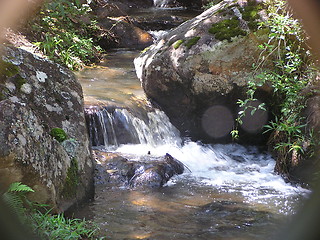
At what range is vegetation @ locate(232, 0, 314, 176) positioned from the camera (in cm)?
566

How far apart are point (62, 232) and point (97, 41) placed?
10307mm

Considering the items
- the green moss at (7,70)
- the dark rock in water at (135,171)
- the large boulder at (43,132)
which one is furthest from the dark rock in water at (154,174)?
the green moss at (7,70)

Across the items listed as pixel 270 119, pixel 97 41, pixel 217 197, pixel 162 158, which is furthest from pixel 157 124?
pixel 97 41

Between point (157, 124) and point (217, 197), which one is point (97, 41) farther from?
point (217, 197)

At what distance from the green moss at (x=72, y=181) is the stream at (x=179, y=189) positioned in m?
0.23

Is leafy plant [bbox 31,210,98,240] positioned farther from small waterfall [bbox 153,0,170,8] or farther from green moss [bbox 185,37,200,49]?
small waterfall [bbox 153,0,170,8]

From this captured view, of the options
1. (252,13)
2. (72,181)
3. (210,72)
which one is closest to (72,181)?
(72,181)

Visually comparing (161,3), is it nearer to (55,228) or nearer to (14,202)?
(55,228)

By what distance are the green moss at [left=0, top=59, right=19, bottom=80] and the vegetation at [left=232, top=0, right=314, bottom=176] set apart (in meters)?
3.15

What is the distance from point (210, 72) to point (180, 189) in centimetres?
252

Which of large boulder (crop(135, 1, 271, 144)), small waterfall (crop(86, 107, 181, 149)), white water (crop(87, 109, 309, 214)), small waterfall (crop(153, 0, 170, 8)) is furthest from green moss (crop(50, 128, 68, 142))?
small waterfall (crop(153, 0, 170, 8))

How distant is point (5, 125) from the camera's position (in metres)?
3.49

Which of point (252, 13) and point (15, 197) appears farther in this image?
point (252, 13)

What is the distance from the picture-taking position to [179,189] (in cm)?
539
